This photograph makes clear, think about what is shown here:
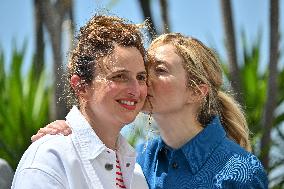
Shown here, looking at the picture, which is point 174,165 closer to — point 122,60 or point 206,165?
point 206,165

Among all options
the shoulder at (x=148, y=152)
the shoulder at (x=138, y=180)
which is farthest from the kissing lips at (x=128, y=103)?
the shoulder at (x=148, y=152)

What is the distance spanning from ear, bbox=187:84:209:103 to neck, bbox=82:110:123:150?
2.24 ft

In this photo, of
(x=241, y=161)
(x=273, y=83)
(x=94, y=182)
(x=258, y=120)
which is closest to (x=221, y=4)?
(x=273, y=83)

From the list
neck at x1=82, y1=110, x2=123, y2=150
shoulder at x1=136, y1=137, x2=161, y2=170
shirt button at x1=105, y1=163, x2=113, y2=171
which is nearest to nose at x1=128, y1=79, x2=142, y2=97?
neck at x1=82, y1=110, x2=123, y2=150

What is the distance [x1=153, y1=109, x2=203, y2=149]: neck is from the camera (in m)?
3.51

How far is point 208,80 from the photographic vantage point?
3.63 metres

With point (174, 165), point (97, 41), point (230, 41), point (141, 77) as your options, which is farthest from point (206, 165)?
point (230, 41)

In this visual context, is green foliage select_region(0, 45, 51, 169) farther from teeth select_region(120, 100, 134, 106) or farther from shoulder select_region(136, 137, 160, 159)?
teeth select_region(120, 100, 134, 106)

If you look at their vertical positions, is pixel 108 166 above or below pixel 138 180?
above

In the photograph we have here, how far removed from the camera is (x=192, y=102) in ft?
11.7

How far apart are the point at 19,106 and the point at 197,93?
5.41 meters

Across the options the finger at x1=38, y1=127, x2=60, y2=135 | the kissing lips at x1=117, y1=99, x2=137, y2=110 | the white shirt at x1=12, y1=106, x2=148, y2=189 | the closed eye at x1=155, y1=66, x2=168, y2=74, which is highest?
the closed eye at x1=155, y1=66, x2=168, y2=74

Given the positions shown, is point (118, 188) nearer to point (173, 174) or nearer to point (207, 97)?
point (173, 174)

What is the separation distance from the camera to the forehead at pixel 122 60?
285 centimetres
